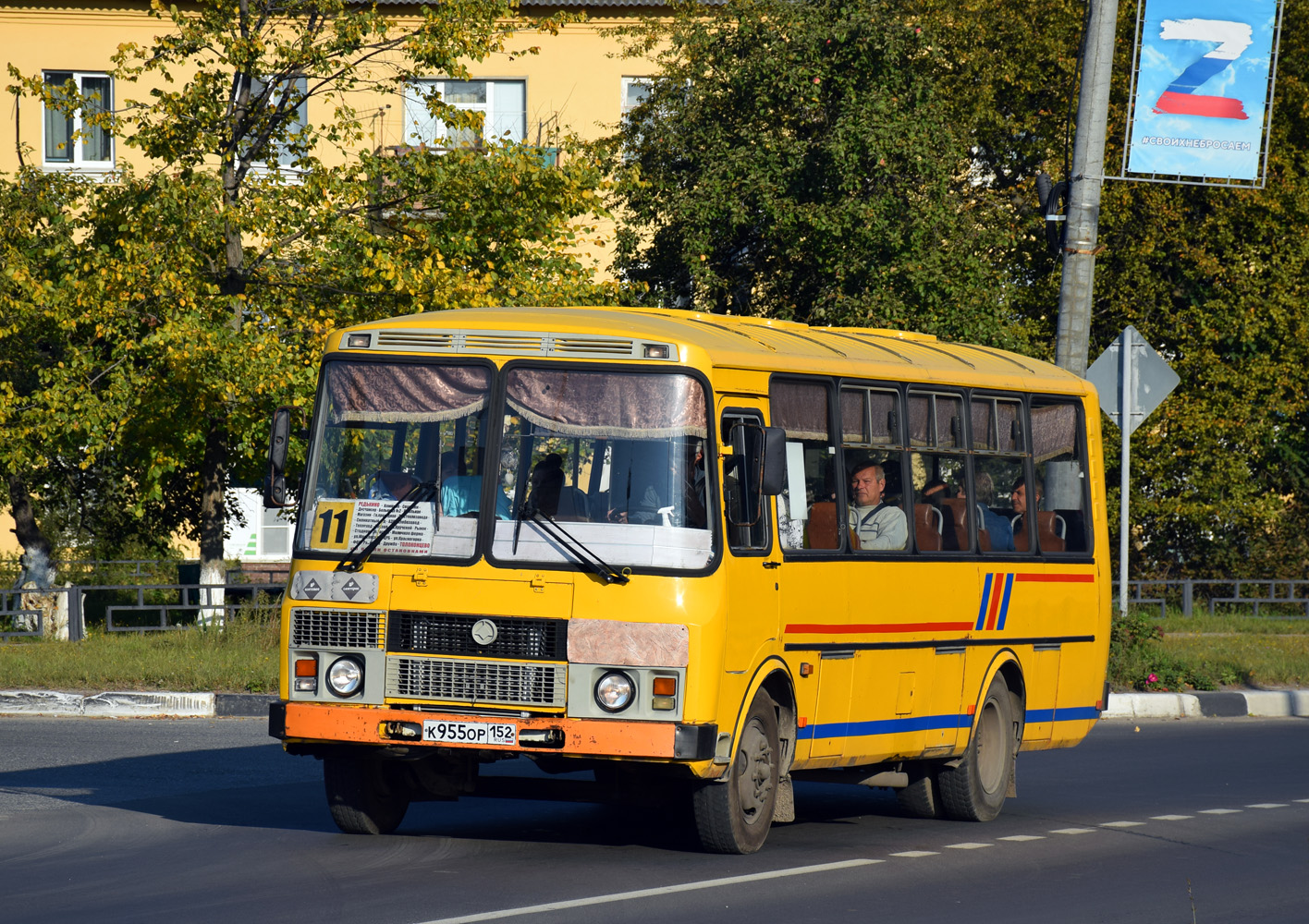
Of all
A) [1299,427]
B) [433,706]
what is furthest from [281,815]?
[1299,427]

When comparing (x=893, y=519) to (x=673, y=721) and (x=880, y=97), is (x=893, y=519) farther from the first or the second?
(x=880, y=97)

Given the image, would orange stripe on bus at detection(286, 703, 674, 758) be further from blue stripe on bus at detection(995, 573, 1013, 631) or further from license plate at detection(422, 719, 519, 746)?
blue stripe on bus at detection(995, 573, 1013, 631)

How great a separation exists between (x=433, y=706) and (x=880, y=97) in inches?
703

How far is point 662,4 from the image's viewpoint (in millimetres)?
38188

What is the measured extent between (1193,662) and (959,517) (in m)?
9.75

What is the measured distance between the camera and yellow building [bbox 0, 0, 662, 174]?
3681cm

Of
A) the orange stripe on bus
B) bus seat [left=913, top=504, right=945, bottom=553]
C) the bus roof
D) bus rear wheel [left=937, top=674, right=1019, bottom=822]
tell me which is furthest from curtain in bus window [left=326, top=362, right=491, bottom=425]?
bus rear wheel [left=937, top=674, right=1019, bottom=822]

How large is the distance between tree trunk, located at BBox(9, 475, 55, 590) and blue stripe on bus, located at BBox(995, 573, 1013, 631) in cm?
1770

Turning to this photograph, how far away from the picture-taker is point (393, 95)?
36.2m

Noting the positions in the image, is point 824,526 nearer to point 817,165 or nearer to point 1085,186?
point 1085,186

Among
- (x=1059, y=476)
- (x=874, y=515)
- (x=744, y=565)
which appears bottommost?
(x=744, y=565)

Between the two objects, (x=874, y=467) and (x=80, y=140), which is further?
(x=80, y=140)

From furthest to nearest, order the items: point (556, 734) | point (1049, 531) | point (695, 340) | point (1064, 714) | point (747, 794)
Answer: point (1064, 714), point (1049, 531), point (747, 794), point (695, 340), point (556, 734)

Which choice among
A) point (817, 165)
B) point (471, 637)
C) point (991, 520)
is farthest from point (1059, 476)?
point (817, 165)
